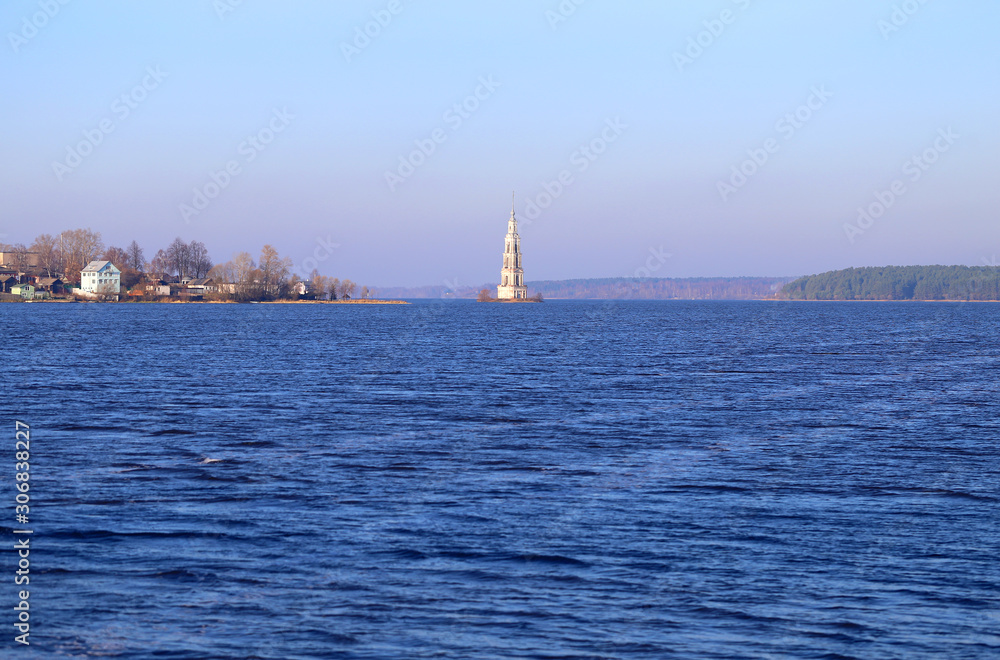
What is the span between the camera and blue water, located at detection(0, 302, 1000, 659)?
38.3ft

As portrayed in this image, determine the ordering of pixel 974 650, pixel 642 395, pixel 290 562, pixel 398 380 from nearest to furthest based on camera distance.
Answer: pixel 974 650, pixel 290 562, pixel 642 395, pixel 398 380

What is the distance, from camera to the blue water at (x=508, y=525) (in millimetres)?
11680

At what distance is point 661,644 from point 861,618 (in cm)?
276

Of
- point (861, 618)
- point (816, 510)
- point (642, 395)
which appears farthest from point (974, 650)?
point (642, 395)

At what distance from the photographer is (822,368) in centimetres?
5612

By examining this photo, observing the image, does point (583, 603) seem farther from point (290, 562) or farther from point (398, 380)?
point (398, 380)

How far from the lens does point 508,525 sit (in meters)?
16.7

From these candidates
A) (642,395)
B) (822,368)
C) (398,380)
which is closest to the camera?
(642,395)

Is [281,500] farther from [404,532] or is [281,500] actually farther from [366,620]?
[366,620]

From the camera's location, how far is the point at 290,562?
561 inches

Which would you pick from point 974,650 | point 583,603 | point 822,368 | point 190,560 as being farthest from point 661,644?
point 822,368

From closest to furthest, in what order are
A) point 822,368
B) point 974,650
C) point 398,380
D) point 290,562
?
point 974,650 < point 290,562 < point 398,380 < point 822,368

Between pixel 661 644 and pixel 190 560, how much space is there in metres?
7.09

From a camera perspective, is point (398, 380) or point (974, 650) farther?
point (398, 380)
